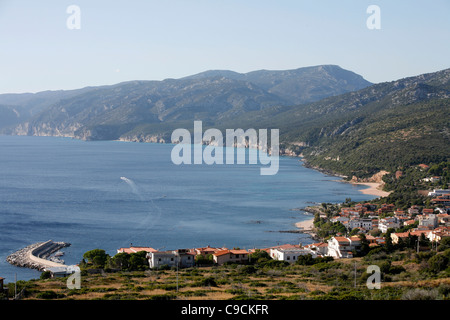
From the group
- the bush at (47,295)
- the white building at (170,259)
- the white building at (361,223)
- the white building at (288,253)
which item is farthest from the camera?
the white building at (361,223)

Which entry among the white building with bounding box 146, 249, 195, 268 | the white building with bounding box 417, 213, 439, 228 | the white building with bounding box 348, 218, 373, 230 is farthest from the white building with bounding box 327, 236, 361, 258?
the white building with bounding box 348, 218, 373, 230

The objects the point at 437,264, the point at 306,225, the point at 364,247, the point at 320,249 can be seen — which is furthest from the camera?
the point at 306,225

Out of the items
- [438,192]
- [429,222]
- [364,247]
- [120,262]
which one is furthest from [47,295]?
[438,192]

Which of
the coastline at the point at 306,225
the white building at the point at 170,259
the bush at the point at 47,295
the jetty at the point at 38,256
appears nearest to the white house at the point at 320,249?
the white building at the point at 170,259

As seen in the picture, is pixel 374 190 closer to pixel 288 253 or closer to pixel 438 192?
pixel 438 192

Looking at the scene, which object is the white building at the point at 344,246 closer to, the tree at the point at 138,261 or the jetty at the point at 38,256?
the tree at the point at 138,261

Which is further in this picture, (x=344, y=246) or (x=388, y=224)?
(x=388, y=224)

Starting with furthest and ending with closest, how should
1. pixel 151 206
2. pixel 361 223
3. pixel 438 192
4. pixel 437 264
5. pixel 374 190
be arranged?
pixel 374 190
pixel 438 192
pixel 151 206
pixel 361 223
pixel 437 264

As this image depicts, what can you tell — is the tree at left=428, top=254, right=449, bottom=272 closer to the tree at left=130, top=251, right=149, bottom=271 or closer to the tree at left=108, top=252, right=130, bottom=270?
the tree at left=130, top=251, right=149, bottom=271
